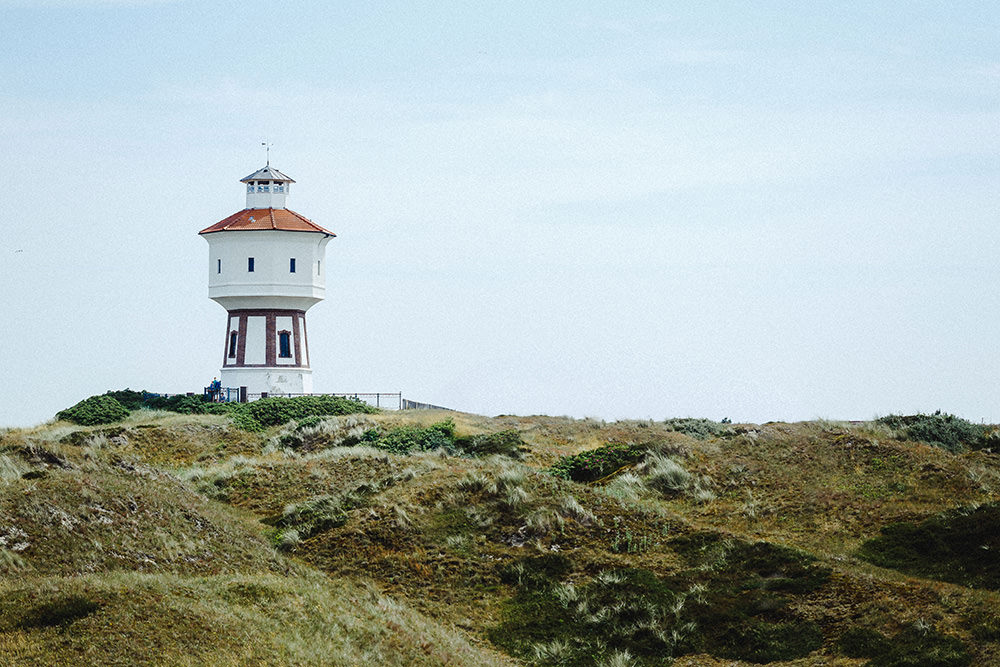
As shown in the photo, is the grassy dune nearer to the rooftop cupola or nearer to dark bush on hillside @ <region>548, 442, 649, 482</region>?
dark bush on hillside @ <region>548, 442, 649, 482</region>

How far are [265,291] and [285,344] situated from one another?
298 centimetres

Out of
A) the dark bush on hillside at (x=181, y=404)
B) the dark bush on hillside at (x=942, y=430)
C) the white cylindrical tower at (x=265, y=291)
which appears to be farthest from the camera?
the white cylindrical tower at (x=265, y=291)

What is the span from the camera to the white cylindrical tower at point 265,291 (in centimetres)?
5638

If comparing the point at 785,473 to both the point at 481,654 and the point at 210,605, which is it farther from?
the point at 210,605

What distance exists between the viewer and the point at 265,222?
56.8 metres

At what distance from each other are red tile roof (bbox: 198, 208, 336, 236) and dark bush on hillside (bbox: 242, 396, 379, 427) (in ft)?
36.8

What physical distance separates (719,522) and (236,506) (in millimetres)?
11084

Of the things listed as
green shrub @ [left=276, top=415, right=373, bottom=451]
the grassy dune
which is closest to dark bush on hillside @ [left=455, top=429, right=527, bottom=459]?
the grassy dune

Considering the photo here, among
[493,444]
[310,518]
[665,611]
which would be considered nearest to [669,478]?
[665,611]

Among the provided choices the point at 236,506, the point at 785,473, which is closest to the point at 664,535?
the point at 785,473

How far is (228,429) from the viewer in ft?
134

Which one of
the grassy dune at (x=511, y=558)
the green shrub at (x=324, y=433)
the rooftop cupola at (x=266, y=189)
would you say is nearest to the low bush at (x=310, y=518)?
the grassy dune at (x=511, y=558)

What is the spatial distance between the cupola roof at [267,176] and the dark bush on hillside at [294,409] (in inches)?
597

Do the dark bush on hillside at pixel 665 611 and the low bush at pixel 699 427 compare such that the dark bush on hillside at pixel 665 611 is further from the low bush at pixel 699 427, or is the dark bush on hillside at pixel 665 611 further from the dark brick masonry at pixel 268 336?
the dark brick masonry at pixel 268 336
